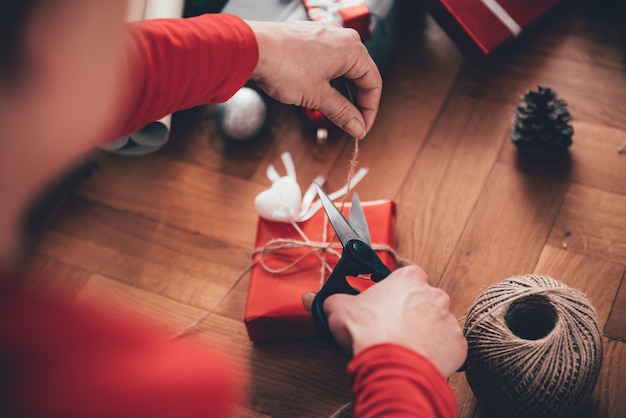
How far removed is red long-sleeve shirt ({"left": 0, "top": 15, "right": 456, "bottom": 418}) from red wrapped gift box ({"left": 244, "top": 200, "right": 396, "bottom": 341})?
0.30 m

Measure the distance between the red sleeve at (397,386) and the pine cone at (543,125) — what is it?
22.2 inches

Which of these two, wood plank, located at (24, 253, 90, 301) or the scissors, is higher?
the scissors

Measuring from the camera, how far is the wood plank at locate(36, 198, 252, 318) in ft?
3.24

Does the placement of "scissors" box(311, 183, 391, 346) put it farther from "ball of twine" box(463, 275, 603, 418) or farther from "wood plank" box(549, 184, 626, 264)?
"wood plank" box(549, 184, 626, 264)

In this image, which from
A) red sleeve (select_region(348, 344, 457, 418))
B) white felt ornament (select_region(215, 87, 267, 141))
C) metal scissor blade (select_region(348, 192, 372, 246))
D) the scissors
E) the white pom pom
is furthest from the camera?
white felt ornament (select_region(215, 87, 267, 141))

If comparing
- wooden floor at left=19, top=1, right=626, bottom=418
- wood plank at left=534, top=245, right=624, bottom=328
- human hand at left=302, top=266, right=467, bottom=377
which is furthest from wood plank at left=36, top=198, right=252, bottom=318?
wood plank at left=534, top=245, right=624, bottom=328

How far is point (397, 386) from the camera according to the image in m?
0.53

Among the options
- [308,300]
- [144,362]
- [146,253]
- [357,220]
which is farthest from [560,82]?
[144,362]

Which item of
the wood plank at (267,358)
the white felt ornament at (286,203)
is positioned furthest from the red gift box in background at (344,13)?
the wood plank at (267,358)

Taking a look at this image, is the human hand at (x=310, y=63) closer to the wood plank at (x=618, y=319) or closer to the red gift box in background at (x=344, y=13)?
the red gift box in background at (x=344, y=13)

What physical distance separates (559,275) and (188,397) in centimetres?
72

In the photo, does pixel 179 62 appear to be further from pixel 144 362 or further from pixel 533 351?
pixel 533 351

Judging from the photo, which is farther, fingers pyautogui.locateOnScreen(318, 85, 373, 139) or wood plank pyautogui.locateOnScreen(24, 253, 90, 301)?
wood plank pyautogui.locateOnScreen(24, 253, 90, 301)

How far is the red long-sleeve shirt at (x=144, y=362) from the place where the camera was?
345 millimetres
